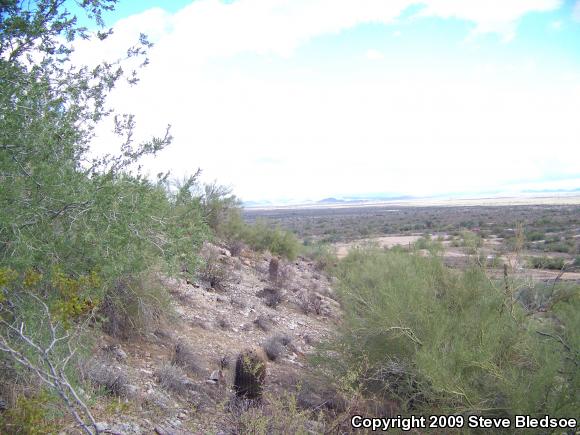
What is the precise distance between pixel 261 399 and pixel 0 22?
5464 mm

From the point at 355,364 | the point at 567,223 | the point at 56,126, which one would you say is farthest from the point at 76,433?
the point at 567,223

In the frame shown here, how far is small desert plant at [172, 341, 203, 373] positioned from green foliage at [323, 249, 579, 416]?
2007 mm

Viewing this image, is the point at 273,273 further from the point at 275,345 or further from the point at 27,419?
the point at 27,419

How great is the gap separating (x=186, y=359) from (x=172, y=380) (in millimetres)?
938

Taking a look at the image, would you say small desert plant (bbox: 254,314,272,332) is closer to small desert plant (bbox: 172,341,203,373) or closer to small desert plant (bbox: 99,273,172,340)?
small desert plant (bbox: 172,341,203,373)

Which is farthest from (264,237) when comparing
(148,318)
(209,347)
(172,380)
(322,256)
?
(172,380)

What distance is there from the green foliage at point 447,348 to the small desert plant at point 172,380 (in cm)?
210

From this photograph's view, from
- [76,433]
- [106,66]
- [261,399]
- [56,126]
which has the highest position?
[106,66]

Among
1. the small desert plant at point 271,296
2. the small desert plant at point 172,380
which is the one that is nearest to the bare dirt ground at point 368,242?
the small desert plant at point 271,296

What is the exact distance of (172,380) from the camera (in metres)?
6.64

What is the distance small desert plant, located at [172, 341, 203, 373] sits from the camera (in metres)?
7.44

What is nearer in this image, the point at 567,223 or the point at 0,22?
the point at 0,22

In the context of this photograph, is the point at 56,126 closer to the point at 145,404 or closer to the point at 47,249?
the point at 47,249

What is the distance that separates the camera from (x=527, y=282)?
6773 millimetres
